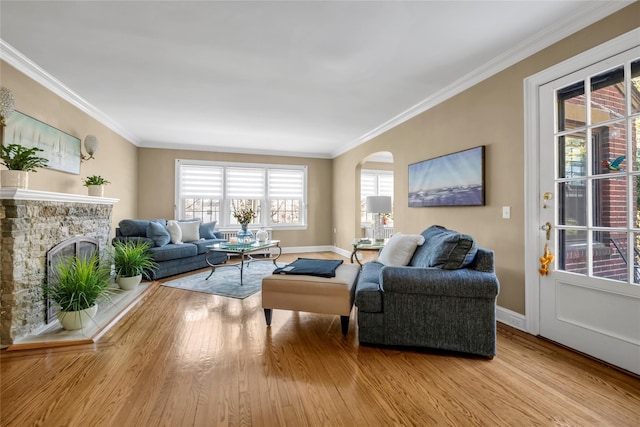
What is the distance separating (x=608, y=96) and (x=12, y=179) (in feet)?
→ 15.4

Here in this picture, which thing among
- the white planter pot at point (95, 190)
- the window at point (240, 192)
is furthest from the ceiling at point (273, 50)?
the window at point (240, 192)

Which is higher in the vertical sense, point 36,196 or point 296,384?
point 36,196

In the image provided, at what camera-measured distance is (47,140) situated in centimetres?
334

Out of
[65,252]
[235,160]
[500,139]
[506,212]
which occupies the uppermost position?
[235,160]

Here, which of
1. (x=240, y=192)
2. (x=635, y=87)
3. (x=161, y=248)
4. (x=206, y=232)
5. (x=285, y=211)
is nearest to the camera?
(x=635, y=87)

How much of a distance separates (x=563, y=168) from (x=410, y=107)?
222 cm

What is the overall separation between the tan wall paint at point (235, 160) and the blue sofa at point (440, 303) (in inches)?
203

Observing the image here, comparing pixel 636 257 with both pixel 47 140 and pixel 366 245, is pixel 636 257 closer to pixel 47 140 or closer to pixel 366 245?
pixel 366 245

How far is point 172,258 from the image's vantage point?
15.2 ft

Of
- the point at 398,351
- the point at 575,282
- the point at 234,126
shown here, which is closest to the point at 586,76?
the point at 575,282

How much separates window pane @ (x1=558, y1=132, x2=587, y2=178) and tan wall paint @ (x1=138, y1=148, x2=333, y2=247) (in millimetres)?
5486

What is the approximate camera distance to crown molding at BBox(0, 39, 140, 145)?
107 inches

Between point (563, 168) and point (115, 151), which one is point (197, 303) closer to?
point (115, 151)

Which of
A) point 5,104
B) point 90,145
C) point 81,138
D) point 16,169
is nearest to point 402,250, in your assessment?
point 16,169
